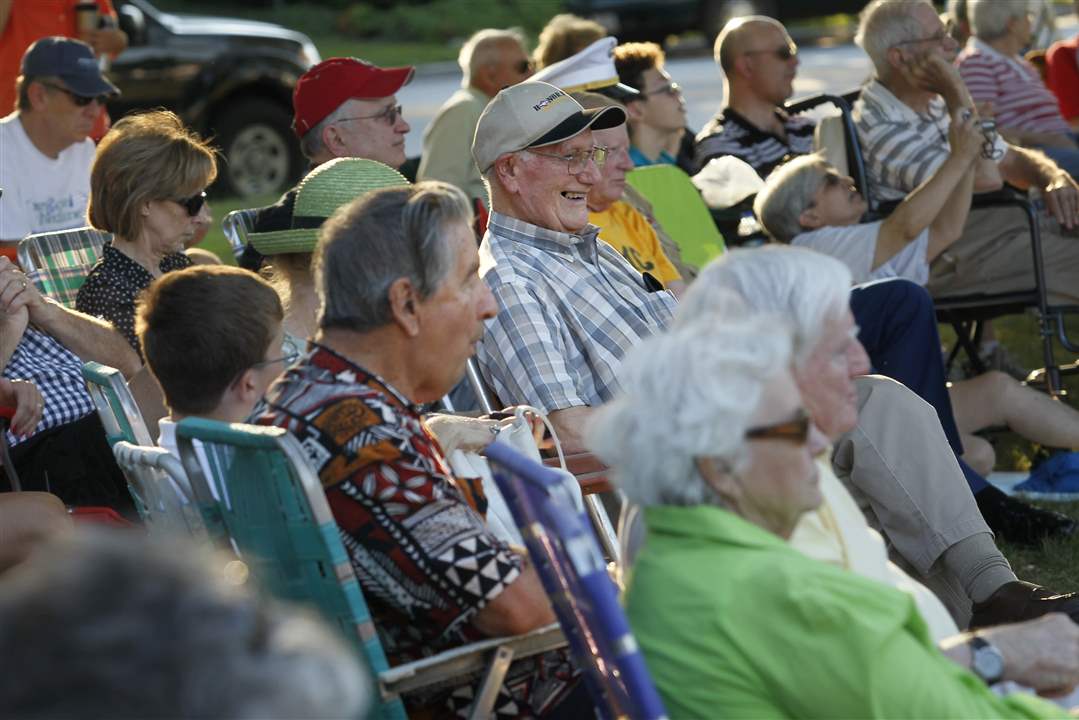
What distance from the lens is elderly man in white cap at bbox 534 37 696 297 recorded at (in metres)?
5.38

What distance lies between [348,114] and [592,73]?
1.26 metres

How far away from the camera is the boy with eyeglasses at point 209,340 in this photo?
128 inches

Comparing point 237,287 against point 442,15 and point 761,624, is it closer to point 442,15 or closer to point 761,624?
point 761,624

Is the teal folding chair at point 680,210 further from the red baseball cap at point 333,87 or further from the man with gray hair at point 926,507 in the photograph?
the man with gray hair at point 926,507

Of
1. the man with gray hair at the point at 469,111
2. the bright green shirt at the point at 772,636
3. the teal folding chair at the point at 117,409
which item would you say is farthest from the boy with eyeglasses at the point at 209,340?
the man with gray hair at the point at 469,111

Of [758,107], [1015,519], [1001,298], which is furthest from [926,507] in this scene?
[758,107]

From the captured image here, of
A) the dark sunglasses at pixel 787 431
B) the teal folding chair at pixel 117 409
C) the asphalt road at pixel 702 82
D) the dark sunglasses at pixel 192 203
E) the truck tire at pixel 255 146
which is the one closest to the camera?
the dark sunglasses at pixel 787 431

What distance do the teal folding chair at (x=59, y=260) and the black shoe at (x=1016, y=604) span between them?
292 centimetres

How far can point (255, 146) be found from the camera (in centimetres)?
1257

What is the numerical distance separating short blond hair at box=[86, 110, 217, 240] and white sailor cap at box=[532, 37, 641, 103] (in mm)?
Answer: 1868

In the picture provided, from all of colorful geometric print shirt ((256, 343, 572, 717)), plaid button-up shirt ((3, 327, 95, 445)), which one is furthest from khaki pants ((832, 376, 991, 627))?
plaid button-up shirt ((3, 327, 95, 445))

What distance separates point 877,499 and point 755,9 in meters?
17.3

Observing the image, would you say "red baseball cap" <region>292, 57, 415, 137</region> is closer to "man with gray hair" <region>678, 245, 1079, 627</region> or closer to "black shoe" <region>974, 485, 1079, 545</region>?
"man with gray hair" <region>678, 245, 1079, 627</region>

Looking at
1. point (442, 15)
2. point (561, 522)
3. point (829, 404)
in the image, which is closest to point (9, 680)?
point (561, 522)
